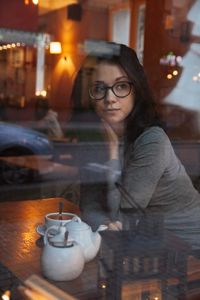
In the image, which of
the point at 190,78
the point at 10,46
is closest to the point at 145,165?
the point at 190,78

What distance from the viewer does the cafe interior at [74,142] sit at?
1.06 m

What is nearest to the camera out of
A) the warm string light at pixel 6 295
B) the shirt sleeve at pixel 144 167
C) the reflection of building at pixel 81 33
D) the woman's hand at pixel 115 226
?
the warm string light at pixel 6 295

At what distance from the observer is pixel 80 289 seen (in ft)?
3.35

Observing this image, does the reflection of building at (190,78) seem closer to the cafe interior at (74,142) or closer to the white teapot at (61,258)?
the cafe interior at (74,142)

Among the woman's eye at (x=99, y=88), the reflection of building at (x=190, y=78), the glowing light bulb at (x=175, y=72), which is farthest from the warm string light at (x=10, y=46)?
the woman's eye at (x=99, y=88)

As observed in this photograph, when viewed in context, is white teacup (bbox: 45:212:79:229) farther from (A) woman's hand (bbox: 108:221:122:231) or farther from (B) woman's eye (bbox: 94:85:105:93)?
(B) woman's eye (bbox: 94:85:105:93)

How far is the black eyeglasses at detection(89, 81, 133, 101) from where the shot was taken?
1.56m

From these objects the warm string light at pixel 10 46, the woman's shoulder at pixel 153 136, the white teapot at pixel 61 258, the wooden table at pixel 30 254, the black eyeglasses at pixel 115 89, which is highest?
the warm string light at pixel 10 46

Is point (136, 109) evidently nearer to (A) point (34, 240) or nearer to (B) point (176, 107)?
(A) point (34, 240)

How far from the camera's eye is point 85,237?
1.17 m

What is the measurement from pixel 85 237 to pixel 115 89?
0.60 meters

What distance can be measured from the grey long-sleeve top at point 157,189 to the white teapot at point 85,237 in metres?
0.30

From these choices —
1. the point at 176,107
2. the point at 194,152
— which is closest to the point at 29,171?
the point at 176,107

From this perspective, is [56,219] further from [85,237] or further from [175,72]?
[175,72]
